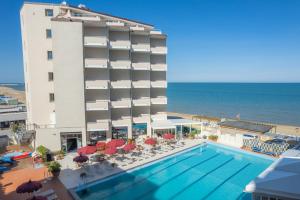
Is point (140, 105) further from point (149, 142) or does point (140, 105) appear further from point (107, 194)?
point (107, 194)

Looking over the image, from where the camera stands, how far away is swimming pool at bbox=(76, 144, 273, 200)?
16422mm

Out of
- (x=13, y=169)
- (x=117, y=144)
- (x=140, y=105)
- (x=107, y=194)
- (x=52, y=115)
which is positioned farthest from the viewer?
(x=140, y=105)

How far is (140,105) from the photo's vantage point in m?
30.9

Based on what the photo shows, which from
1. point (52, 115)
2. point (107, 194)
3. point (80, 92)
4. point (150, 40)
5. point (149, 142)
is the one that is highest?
point (150, 40)

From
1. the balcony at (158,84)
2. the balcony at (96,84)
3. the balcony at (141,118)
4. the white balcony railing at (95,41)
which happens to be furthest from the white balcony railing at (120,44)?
the balcony at (141,118)

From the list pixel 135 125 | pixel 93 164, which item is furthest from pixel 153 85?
pixel 93 164

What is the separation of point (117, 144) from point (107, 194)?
6.39m

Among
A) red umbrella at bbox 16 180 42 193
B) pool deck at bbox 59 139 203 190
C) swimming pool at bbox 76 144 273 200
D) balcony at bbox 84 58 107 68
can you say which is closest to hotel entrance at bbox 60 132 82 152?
pool deck at bbox 59 139 203 190

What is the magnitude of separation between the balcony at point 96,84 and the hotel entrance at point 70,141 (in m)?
5.90

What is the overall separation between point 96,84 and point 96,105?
107 inches

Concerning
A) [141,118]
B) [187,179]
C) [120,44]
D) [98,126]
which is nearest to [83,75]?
[98,126]

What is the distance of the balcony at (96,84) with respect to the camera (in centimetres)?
2668

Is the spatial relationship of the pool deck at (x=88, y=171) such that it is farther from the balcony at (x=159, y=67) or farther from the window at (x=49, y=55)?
the balcony at (x=159, y=67)

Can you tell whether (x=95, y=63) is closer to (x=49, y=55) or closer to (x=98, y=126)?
(x=49, y=55)
